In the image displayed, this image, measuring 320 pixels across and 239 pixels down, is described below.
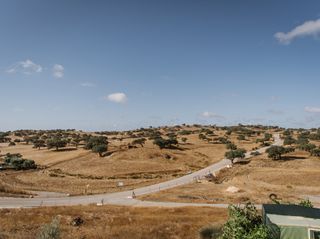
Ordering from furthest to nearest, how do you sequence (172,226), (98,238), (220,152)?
(220,152)
(172,226)
(98,238)

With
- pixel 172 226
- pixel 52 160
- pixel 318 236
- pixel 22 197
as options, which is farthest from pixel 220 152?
pixel 318 236

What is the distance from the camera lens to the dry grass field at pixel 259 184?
6838cm

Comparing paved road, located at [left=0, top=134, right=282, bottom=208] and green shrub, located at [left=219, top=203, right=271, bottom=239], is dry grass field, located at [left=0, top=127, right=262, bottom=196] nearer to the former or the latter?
paved road, located at [left=0, top=134, right=282, bottom=208]

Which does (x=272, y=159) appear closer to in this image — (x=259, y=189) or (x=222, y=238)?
(x=259, y=189)

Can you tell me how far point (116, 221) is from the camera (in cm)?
4834

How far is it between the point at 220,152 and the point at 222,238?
381 feet

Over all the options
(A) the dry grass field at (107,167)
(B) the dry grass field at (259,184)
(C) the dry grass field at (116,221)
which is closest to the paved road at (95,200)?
(B) the dry grass field at (259,184)

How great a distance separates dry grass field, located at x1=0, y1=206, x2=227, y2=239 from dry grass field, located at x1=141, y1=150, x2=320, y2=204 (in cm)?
1231

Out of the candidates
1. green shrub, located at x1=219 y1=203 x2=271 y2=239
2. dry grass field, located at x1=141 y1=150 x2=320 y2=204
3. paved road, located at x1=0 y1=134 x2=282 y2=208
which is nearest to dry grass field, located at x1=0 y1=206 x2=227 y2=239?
paved road, located at x1=0 y1=134 x2=282 y2=208

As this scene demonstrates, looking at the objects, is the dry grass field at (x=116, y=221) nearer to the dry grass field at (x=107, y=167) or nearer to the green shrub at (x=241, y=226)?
the green shrub at (x=241, y=226)

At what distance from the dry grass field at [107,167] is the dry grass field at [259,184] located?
1435cm

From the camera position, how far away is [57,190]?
3258 inches

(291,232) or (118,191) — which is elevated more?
(291,232)

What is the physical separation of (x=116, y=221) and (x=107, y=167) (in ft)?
210
